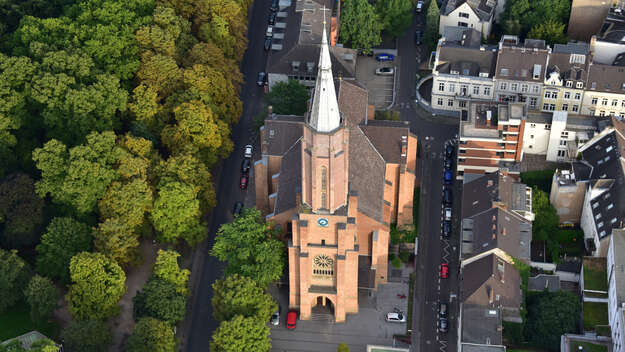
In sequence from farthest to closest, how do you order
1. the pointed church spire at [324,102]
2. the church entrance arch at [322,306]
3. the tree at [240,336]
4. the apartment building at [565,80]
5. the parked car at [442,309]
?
the apartment building at [565,80]
the church entrance arch at [322,306]
the parked car at [442,309]
the tree at [240,336]
the pointed church spire at [324,102]

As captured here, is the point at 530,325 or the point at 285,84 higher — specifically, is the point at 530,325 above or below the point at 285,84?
below

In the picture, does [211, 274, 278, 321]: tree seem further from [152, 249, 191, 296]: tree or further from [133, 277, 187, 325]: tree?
[152, 249, 191, 296]: tree

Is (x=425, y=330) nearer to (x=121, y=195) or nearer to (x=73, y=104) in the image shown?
(x=121, y=195)

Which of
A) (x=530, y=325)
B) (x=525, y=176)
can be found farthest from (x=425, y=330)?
(x=525, y=176)

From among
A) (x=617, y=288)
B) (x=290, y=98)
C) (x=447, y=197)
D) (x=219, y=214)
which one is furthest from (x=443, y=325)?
(x=290, y=98)

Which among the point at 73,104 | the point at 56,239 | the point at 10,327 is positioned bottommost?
the point at 10,327

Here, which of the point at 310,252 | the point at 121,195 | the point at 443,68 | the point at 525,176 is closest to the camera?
the point at 310,252

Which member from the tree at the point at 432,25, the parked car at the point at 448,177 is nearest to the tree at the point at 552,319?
the parked car at the point at 448,177

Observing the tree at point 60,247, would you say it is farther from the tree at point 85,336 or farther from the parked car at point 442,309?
the parked car at point 442,309
